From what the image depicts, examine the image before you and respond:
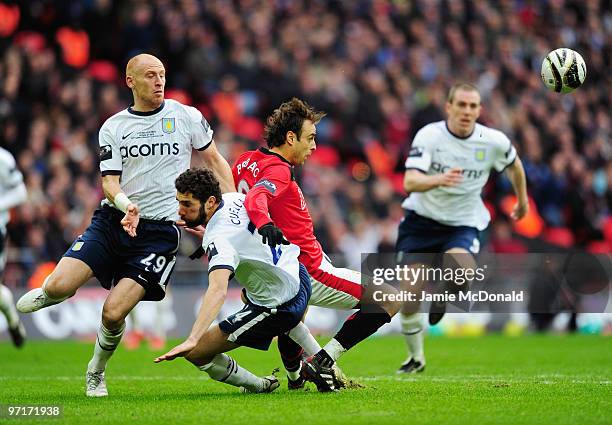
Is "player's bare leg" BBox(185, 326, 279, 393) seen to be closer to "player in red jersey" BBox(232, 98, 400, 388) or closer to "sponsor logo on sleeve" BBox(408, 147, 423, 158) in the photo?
"player in red jersey" BBox(232, 98, 400, 388)

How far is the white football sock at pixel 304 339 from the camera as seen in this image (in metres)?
8.92

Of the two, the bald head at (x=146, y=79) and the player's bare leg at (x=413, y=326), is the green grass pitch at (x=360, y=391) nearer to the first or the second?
the player's bare leg at (x=413, y=326)

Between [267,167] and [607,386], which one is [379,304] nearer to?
[267,167]

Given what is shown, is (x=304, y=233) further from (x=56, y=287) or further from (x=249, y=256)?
(x=56, y=287)

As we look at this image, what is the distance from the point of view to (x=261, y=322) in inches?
328

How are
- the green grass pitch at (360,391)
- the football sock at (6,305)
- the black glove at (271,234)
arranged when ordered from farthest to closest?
the football sock at (6,305) → the black glove at (271,234) → the green grass pitch at (360,391)

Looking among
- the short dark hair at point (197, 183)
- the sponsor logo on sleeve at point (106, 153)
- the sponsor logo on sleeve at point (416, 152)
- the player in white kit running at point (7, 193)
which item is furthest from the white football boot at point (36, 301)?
the sponsor logo on sleeve at point (416, 152)

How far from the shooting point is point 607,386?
9.30m

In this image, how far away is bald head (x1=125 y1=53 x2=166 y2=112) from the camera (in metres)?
9.09

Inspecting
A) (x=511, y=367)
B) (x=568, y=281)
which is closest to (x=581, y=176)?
(x=568, y=281)

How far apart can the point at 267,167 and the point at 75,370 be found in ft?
14.2

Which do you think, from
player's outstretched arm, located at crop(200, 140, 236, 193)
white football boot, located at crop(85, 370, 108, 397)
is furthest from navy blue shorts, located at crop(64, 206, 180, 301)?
white football boot, located at crop(85, 370, 108, 397)

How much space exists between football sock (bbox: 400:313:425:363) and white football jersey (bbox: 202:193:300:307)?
335 cm

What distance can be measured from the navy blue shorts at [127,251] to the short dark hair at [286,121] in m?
1.19
